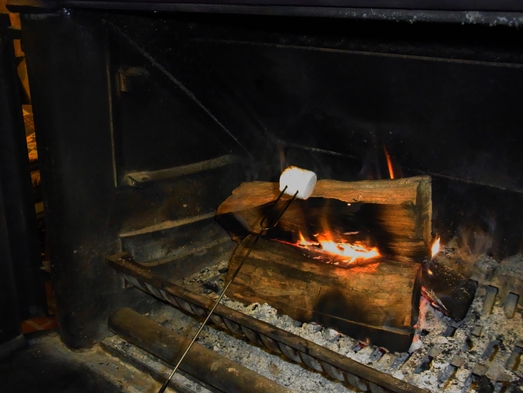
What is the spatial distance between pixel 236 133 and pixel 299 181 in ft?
1.60

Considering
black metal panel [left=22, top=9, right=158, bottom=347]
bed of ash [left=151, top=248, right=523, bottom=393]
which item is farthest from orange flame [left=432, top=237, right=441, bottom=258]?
black metal panel [left=22, top=9, right=158, bottom=347]

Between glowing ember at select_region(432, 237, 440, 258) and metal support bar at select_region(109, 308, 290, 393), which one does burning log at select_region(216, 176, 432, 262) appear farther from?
metal support bar at select_region(109, 308, 290, 393)

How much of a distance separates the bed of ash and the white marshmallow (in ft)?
1.37

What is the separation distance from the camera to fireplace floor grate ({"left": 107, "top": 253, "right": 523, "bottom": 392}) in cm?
103

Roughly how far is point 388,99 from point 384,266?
16.9 inches

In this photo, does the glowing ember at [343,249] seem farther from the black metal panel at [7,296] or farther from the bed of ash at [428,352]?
the black metal panel at [7,296]

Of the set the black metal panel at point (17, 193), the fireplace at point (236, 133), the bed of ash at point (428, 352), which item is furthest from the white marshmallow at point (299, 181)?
the black metal panel at point (17, 193)

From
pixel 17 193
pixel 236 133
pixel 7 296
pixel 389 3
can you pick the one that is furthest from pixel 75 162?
pixel 389 3

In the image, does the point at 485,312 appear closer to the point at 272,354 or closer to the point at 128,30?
the point at 272,354

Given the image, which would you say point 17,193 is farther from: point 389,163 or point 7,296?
point 389,163

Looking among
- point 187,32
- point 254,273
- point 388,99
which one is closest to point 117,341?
point 254,273

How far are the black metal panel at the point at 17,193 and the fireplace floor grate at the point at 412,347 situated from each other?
0.25m

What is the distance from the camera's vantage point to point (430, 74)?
3.58 feet

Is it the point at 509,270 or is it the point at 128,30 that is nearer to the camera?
the point at 128,30
